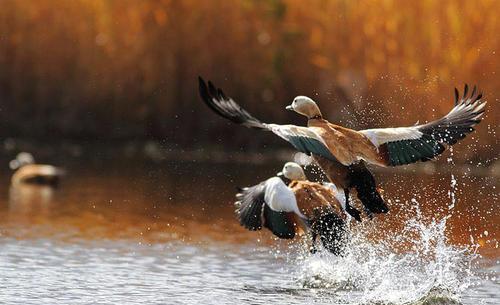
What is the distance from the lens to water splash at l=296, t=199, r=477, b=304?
9.98m

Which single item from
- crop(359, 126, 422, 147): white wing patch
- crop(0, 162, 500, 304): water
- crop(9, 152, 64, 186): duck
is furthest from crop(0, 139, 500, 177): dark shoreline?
crop(359, 126, 422, 147): white wing patch

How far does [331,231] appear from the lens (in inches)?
402

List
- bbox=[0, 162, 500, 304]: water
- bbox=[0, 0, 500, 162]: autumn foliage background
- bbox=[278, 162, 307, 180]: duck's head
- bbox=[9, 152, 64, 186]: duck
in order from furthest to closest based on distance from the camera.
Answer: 1. bbox=[0, 0, 500, 162]: autumn foliage background
2. bbox=[9, 152, 64, 186]: duck
3. bbox=[278, 162, 307, 180]: duck's head
4. bbox=[0, 162, 500, 304]: water

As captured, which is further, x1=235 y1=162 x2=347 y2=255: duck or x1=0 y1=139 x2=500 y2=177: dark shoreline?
x1=0 y1=139 x2=500 y2=177: dark shoreline

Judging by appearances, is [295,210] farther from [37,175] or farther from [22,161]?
[22,161]

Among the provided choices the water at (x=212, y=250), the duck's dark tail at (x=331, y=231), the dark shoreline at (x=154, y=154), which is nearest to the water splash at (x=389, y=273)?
the water at (x=212, y=250)

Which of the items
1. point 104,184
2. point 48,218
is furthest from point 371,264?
point 104,184

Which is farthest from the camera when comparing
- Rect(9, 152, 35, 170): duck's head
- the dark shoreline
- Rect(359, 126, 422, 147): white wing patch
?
the dark shoreline

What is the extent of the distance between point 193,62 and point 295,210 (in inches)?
442

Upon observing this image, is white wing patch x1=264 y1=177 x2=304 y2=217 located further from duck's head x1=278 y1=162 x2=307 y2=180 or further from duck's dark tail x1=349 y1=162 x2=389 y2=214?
duck's head x1=278 y1=162 x2=307 y2=180

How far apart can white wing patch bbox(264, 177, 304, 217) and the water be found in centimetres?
69

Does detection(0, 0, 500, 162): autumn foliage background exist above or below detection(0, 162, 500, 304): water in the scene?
above

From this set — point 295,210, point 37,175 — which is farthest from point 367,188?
point 37,175

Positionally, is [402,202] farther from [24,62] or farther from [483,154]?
[24,62]
